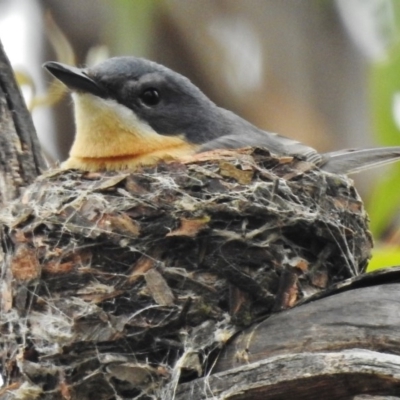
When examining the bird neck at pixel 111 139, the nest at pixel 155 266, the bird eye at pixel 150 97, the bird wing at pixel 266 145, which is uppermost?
the bird eye at pixel 150 97

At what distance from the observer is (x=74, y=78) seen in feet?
13.1

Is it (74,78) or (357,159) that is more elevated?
(74,78)

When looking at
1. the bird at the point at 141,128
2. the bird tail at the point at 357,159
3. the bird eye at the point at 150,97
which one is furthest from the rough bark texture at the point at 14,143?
the bird tail at the point at 357,159

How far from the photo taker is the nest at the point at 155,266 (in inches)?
121

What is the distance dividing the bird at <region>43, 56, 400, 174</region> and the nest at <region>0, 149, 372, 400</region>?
374 mm

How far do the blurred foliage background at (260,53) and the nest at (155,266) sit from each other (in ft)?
6.09

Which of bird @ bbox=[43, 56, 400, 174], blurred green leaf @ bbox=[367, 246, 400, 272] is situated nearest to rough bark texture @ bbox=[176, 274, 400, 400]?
blurred green leaf @ bbox=[367, 246, 400, 272]

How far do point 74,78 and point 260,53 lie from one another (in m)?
2.60

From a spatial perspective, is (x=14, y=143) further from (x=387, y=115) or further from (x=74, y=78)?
(x=387, y=115)

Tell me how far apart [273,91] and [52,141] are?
149cm

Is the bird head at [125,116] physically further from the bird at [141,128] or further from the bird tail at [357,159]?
the bird tail at [357,159]

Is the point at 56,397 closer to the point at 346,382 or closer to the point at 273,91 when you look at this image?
the point at 346,382

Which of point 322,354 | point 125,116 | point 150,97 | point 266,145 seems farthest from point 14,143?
point 322,354

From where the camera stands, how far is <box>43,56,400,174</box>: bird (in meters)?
4.05
